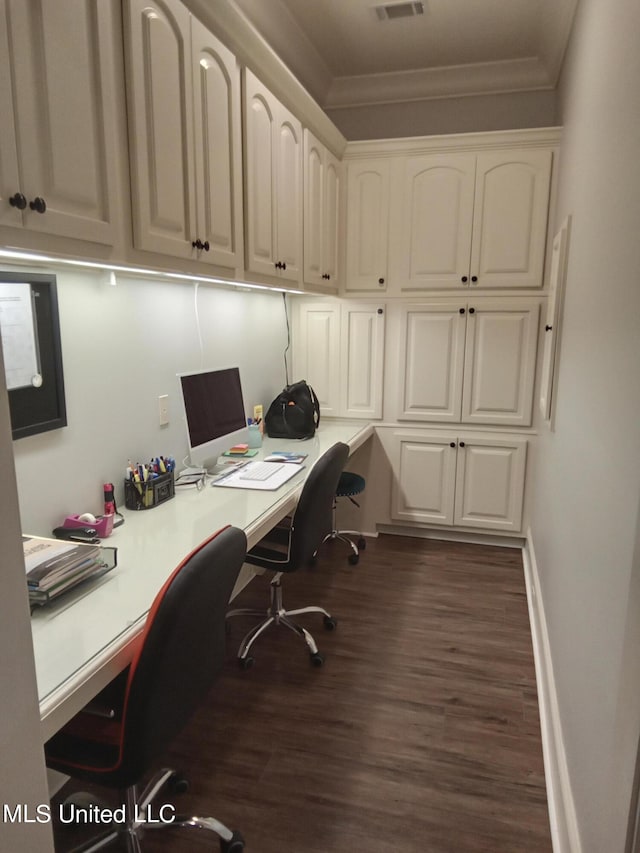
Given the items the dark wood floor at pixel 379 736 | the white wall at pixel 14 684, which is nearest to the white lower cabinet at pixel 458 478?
the dark wood floor at pixel 379 736

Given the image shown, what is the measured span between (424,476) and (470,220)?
1600mm

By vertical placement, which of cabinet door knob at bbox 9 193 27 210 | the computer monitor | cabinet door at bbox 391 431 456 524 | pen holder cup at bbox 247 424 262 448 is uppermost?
cabinet door knob at bbox 9 193 27 210

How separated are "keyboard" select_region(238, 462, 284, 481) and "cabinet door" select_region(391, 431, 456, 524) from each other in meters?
1.30

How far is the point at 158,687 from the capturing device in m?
1.20

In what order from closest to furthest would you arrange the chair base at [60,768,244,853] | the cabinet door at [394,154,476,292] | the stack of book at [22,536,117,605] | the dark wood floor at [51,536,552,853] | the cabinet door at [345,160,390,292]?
the stack of book at [22,536,117,605]
the chair base at [60,768,244,853]
the dark wood floor at [51,536,552,853]
the cabinet door at [394,154,476,292]
the cabinet door at [345,160,390,292]

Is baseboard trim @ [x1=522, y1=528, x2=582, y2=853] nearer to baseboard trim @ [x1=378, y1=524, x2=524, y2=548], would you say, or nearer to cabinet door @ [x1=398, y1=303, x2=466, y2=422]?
baseboard trim @ [x1=378, y1=524, x2=524, y2=548]

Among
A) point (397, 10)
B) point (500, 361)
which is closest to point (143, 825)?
point (500, 361)

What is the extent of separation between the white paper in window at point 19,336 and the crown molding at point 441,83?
2.94 metres

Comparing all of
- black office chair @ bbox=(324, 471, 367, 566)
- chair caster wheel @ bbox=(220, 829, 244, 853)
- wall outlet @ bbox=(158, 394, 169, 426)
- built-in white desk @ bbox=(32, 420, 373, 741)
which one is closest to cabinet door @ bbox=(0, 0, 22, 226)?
built-in white desk @ bbox=(32, 420, 373, 741)

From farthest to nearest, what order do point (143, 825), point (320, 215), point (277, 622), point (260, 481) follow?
point (320, 215) < point (277, 622) < point (260, 481) < point (143, 825)

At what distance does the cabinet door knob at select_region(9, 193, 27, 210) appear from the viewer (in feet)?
3.61

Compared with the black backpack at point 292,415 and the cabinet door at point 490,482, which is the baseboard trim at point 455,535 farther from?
the black backpack at point 292,415

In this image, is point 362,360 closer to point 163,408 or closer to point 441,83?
point 163,408

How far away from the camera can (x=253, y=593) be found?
9.84 ft
